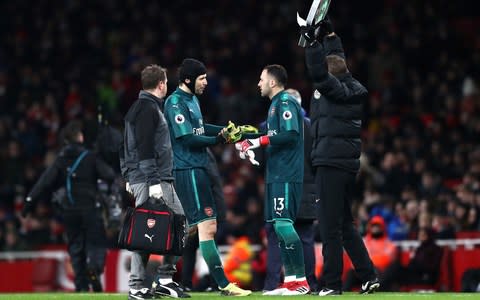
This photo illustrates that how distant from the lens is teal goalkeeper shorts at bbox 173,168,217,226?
12.8 metres

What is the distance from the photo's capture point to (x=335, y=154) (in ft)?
41.4

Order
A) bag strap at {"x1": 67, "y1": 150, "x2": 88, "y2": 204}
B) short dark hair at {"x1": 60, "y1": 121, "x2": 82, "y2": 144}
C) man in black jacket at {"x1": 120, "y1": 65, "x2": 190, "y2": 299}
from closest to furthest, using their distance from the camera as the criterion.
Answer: man in black jacket at {"x1": 120, "y1": 65, "x2": 190, "y2": 299}, bag strap at {"x1": 67, "y1": 150, "x2": 88, "y2": 204}, short dark hair at {"x1": 60, "y1": 121, "x2": 82, "y2": 144}

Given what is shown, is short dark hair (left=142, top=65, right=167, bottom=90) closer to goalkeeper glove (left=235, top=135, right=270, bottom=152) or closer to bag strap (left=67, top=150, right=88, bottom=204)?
goalkeeper glove (left=235, top=135, right=270, bottom=152)

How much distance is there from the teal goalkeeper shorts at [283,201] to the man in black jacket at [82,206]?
Answer: 4519mm

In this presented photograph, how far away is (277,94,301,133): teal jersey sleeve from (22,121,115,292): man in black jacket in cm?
457

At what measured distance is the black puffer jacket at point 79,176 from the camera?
16.8 metres

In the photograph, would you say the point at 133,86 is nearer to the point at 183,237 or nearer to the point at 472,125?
Answer: the point at 472,125

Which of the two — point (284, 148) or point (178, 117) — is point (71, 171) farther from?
point (284, 148)

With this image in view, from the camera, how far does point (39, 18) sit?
31328mm

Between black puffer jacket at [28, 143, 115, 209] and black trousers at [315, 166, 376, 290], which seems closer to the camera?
black trousers at [315, 166, 376, 290]

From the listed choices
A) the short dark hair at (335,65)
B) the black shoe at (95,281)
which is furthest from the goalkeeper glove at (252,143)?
the black shoe at (95,281)

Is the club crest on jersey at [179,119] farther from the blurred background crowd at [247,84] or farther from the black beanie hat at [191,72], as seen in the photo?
the blurred background crowd at [247,84]

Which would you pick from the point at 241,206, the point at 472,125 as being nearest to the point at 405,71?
the point at 472,125

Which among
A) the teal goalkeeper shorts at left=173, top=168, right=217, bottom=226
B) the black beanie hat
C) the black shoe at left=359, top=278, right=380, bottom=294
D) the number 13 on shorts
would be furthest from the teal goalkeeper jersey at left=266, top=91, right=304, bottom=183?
the black shoe at left=359, top=278, right=380, bottom=294
